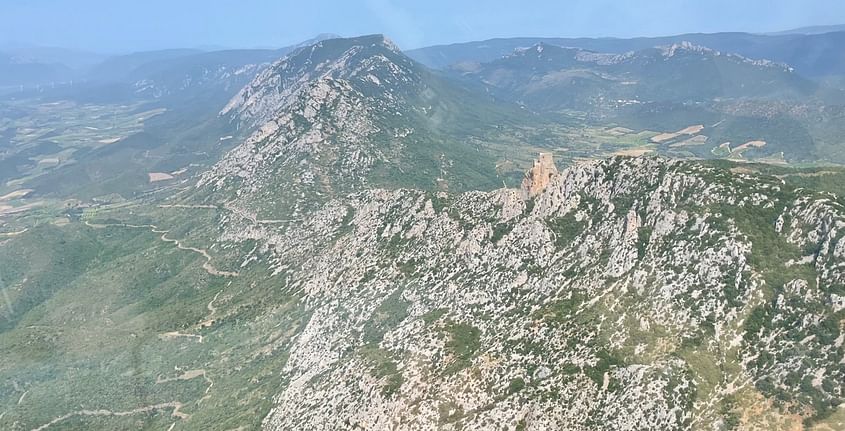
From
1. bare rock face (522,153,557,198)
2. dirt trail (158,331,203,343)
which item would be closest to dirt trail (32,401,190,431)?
dirt trail (158,331,203,343)

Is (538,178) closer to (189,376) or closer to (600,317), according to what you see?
(600,317)

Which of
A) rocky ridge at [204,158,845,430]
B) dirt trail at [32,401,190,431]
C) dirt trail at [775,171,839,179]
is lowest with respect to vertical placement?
dirt trail at [32,401,190,431]

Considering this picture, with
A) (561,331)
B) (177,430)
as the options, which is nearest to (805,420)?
(561,331)

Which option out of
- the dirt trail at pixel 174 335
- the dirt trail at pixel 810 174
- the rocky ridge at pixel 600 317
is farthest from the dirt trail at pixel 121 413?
the dirt trail at pixel 810 174

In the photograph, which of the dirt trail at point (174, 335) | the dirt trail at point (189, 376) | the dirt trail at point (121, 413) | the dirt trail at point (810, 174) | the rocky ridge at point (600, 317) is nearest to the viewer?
the rocky ridge at point (600, 317)

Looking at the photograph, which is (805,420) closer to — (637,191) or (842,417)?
(842,417)

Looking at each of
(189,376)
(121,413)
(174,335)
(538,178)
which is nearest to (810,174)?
(538,178)

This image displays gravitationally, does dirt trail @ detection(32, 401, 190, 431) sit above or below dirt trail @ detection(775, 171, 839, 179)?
below

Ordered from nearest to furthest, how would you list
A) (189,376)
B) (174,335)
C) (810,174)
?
(189,376) < (810,174) < (174,335)

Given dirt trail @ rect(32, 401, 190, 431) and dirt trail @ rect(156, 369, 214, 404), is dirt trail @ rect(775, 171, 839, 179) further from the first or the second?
dirt trail @ rect(32, 401, 190, 431)

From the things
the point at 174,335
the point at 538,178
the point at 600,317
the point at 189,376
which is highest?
the point at 538,178

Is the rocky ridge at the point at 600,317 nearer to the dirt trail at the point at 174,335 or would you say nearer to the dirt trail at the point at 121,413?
the dirt trail at the point at 121,413
